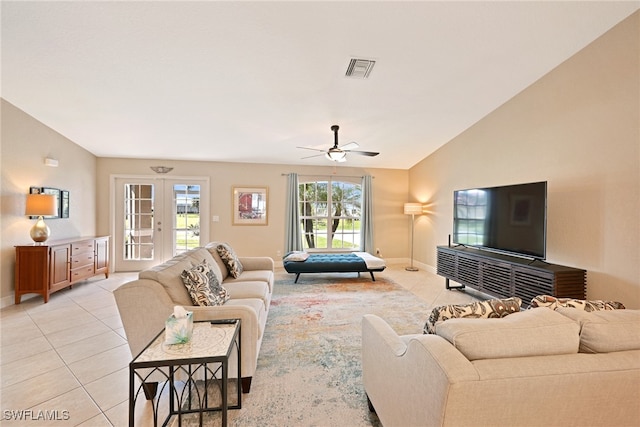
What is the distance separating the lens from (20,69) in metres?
3.07

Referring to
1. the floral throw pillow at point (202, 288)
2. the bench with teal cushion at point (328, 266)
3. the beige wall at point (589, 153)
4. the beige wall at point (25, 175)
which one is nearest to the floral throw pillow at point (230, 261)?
the floral throw pillow at point (202, 288)

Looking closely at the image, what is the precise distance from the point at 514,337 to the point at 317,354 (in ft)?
6.05

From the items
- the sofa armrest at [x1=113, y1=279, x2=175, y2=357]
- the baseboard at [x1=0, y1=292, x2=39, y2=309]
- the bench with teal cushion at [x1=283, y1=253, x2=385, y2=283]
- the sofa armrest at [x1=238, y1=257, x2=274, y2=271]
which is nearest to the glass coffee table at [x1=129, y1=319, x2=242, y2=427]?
the sofa armrest at [x1=113, y1=279, x2=175, y2=357]

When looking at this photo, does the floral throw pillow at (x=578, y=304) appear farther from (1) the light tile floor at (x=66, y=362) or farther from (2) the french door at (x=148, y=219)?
(2) the french door at (x=148, y=219)

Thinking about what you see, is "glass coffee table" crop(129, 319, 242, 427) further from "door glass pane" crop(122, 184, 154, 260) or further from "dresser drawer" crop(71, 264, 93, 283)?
"door glass pane" crop(122, 184, 154, 260)

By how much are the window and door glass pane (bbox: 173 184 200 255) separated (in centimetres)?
229

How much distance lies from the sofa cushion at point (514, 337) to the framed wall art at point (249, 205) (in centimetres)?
555

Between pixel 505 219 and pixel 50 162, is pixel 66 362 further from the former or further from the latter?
pixel 505 219

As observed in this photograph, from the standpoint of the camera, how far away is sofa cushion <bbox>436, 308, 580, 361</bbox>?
1.13m

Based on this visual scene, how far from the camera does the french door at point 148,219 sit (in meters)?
5.96

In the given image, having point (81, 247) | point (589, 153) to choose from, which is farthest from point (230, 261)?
point (589, 153)

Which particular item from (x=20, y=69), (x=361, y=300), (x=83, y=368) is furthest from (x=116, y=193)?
(x=361, y=300)

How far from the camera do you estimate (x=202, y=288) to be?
2.23 meters

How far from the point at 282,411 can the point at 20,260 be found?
433 centimetres
